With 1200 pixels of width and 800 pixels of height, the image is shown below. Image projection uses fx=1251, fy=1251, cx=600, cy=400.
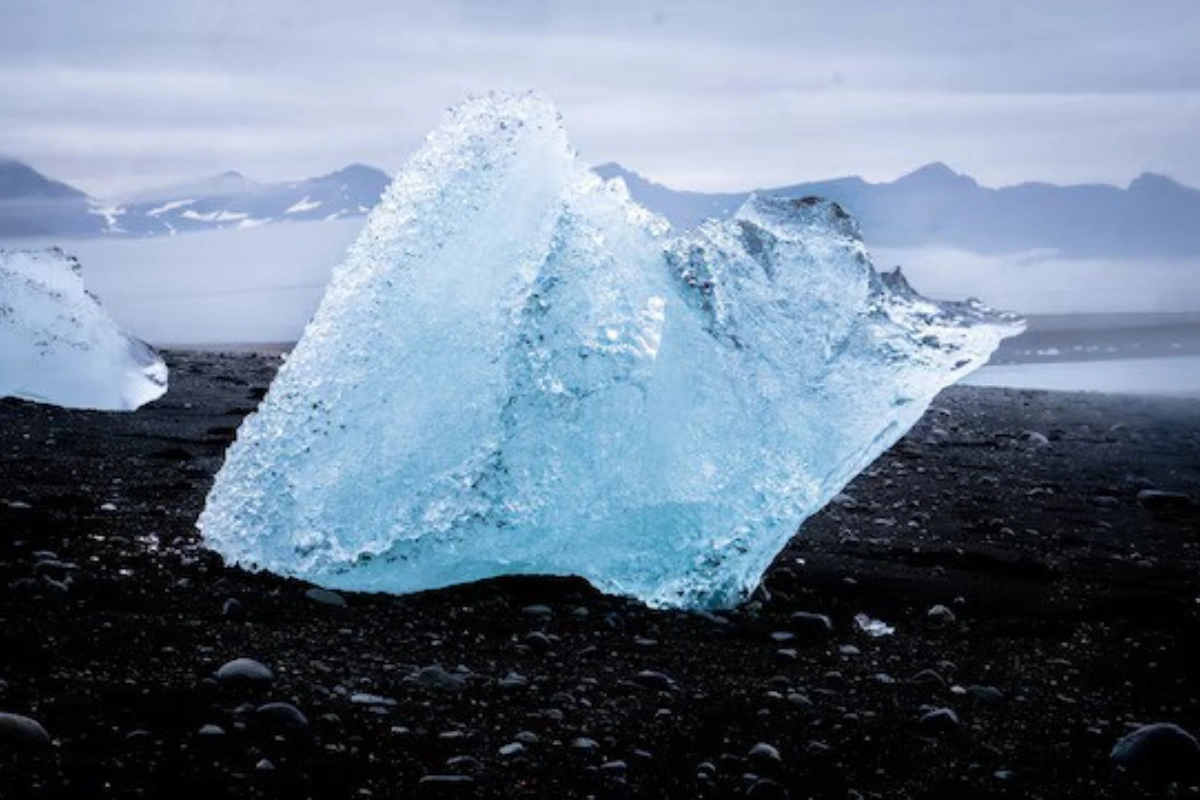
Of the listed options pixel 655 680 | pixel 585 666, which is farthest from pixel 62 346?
pixel 655 680

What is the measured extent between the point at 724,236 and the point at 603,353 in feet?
4.46

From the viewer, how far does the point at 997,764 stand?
149 inches

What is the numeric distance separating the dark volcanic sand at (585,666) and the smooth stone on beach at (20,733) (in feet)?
0.10

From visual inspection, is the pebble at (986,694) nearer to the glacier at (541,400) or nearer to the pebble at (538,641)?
the glacier at (541,400)

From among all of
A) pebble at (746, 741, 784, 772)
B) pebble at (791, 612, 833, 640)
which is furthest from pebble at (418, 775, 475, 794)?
pebble at (791, 612, 833, 640)

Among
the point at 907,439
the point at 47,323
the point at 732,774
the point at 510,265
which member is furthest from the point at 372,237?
the point at 907,439

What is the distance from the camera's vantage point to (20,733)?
3207mm

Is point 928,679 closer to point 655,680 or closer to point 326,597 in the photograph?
point 655,680

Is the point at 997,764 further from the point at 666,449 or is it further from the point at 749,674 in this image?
the point at 666,449

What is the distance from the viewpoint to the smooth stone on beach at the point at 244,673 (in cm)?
383

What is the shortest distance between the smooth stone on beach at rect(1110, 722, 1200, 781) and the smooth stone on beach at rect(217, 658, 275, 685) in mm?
2638

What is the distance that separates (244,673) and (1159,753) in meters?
2.82

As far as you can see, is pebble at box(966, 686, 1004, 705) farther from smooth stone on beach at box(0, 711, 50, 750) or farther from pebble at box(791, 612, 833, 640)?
smooth stone on beach at box(0, 711, 50, 750)

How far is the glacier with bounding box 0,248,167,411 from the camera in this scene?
960cm
